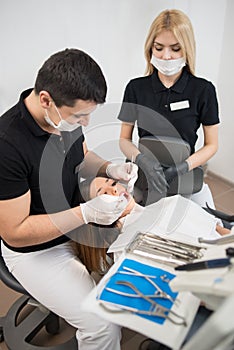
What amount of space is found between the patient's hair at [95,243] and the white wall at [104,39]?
0.48 metres

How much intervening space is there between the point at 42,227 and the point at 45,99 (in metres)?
0.39

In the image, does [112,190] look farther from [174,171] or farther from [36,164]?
[174,171]

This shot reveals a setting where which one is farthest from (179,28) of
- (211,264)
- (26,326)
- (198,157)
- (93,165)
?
(26,326)

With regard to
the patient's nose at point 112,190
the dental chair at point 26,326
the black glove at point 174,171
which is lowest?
the dental chair at point 26,326

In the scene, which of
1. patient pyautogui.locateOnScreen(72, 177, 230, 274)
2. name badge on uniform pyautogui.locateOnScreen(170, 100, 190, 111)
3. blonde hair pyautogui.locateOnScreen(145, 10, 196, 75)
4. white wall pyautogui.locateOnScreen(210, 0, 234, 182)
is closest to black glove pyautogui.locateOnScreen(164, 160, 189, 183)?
name badge on uniform pyautogui.locateOnScreen(170, 100, 190, 111)

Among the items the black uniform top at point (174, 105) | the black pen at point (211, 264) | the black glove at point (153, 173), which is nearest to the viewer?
the black pen at point (211, 264)

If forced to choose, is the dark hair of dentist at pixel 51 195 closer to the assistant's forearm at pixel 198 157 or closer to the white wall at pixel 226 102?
the assistant's forearm at pixel 198 157

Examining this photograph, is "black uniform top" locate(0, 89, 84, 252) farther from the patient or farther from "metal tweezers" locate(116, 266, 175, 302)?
"metal tweezers" locate(116, 266, 175, 302)

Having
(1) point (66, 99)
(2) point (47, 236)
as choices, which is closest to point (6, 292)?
(2) point (47, 236)

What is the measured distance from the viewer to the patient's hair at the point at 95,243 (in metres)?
1.10

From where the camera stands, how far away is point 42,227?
105 cm

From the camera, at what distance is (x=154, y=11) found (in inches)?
81.3

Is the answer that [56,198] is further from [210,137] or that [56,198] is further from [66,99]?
[210,137]

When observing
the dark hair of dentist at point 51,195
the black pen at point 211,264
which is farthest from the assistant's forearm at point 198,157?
the black pen at point 211,264
